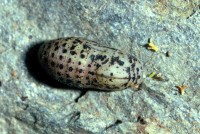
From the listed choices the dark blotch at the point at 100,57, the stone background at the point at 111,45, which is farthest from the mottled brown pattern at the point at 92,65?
the stone background at the point at 111,45

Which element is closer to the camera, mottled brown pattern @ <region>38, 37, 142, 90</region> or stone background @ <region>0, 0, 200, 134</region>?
mottled brown pattern @ <region>38, 37, 142, 90</region>

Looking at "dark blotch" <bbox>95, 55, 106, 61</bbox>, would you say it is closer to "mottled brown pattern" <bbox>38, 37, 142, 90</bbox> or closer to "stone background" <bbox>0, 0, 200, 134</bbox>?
"mottled brown pattern" <bbox>38, 37, 142, 90</bbox>

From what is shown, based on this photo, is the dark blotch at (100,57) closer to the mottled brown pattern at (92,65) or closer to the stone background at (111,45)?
the mottled brown pattern at (92,65)

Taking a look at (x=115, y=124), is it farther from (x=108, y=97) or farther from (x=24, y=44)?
(x=24, y=44)

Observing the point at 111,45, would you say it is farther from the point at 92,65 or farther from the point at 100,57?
the point at 92,65

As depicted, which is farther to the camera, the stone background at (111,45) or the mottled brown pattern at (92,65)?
the stone background at (111,45)

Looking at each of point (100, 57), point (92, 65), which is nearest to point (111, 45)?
point (100, 57)

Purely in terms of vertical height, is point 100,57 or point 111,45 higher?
point 111,45

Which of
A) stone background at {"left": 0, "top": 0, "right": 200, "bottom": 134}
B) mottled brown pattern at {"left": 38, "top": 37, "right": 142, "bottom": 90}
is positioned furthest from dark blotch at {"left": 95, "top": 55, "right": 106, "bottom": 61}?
stone background at {"left": 0, "top": 0, "right": 200, "bottom": 134}
